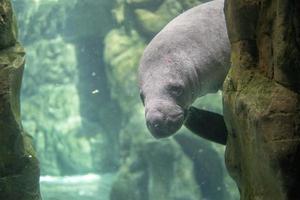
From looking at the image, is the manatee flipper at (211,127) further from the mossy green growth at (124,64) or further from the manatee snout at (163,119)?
the mossy green growth at (124,64)

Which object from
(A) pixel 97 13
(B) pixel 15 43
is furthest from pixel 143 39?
(B) pixel 15 43

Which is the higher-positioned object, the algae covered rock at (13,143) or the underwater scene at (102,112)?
the algae covered rock at (13,143)

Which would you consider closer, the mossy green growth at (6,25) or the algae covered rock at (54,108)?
the mossy green growth at (6,25)

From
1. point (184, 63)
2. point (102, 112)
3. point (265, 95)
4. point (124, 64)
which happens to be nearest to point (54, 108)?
point (102, 112)

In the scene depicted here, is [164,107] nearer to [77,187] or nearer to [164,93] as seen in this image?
[164,93]

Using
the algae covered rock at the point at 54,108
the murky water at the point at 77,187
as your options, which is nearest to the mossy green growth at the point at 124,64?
the murky water at the point at 77,187

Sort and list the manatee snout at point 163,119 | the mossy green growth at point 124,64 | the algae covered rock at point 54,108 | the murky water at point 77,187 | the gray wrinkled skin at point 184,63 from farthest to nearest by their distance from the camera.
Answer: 1. the algae covered rock at point 54,108
2. the mossy green growth at point 124,64
3. the murky water at point 77,187
4. the gray wrinkled skin at point 184,63
5. the manatee snout at point 163,119

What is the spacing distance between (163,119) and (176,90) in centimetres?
63

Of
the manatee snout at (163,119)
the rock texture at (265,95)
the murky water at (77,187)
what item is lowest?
the murky water at (77,187)

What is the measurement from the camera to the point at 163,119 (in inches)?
210

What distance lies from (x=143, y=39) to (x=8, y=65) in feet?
30.6

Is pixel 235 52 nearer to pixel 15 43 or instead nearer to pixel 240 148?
pixel 240 148

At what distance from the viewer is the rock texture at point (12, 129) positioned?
4.48 meters

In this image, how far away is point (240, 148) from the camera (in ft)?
12.1
